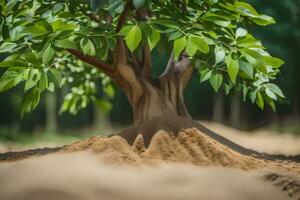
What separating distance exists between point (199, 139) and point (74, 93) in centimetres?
305

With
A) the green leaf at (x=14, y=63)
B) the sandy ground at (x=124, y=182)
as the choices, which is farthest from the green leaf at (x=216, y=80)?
the green leaf at (x=14, y=63)

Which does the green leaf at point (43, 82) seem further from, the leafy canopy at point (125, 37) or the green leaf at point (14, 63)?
the green leaf at point (14, 63)

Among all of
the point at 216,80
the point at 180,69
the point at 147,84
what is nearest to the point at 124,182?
the point at 216,80

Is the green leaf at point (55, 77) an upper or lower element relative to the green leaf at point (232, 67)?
lower

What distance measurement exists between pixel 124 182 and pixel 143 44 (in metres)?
1.69

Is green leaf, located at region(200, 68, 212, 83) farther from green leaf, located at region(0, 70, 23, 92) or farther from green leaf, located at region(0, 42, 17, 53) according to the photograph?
green leaf, located at region(0, 42, 17, 53)

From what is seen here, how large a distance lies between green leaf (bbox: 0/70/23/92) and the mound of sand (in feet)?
2.94

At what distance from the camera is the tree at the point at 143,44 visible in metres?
4.56

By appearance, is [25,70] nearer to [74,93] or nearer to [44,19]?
[44,19]

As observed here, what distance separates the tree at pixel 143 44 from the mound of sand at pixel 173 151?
0.91ft

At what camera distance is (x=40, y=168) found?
4352mm

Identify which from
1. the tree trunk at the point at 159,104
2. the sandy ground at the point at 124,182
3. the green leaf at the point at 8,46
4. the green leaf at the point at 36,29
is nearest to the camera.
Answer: the sandy ground at the point at 124,182

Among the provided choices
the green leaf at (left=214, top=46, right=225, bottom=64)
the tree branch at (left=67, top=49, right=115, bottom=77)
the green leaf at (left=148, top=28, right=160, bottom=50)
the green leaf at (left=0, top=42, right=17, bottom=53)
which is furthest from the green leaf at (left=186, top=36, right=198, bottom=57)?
the green leaf at (left=0, top=42, right=17, bottom=53)

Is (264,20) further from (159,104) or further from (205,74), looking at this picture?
(159,104)
